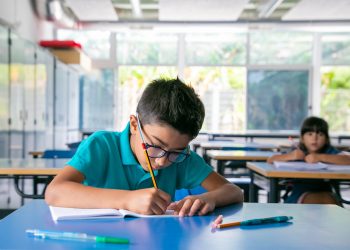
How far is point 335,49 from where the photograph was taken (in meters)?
9.97

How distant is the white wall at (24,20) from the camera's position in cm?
599

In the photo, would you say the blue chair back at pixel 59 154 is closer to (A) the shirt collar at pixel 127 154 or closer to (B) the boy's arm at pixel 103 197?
(A) the shirt collar at pixel 127 154

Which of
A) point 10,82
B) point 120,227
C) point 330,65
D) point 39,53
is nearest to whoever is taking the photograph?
point 120,227

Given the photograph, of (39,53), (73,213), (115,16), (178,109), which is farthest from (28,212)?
(115,16)

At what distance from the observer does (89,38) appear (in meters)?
10.1

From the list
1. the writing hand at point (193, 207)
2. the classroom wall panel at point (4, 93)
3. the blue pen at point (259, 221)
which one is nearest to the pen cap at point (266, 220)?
the blue pen at point (259, 221)

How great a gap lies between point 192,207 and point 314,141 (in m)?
2.16

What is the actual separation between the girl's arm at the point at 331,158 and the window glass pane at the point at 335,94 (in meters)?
7.40

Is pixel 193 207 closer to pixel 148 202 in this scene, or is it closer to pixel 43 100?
pixel 148 202

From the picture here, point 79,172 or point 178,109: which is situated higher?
point 178,109

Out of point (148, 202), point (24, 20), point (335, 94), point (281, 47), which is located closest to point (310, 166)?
point (148, 202)

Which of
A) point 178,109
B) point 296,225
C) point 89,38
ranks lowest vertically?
point 296,225

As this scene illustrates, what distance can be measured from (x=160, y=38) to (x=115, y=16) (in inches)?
52.7

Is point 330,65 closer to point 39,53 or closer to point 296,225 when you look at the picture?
point 39,53
